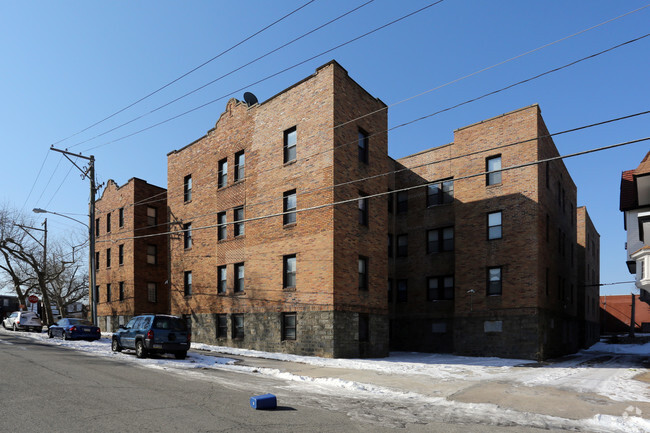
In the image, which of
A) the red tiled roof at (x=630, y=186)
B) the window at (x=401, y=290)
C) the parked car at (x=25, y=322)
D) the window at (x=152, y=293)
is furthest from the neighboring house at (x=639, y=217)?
the parked car at (x=25, y=322)

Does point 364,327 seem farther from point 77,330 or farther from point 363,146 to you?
point 77,330

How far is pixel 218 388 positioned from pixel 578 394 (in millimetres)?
9411

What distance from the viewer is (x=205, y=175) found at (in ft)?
97.2

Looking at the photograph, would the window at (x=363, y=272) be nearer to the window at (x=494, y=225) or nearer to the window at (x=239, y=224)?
the window at (x=239, y=224)

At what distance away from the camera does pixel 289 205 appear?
77.6 ft

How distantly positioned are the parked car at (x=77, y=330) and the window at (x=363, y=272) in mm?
16363

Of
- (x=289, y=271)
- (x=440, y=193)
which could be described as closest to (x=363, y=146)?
(x=289, y=271)

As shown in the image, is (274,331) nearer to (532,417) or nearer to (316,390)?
(316,390)

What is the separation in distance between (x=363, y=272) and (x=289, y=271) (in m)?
3.80

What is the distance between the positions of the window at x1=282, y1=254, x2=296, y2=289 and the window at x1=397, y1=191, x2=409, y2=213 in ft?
40.4

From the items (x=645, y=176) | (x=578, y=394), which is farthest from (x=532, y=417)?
(x=645, y=176)

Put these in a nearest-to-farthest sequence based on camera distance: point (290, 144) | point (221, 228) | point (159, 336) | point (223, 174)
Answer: point (159, 336), point (290, 144), point (221, 228), point (223, 174)

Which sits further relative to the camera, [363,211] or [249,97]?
[249,97]

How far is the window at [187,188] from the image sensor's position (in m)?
31.1
